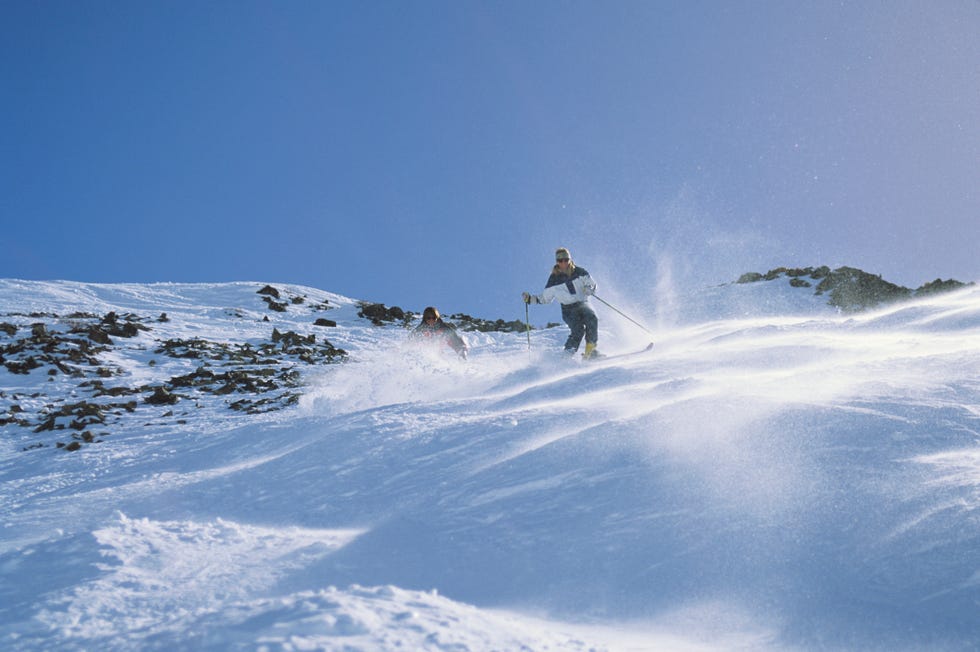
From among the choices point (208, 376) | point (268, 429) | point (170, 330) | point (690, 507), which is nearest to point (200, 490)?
point (268, 429)

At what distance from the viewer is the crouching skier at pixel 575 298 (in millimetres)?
11609

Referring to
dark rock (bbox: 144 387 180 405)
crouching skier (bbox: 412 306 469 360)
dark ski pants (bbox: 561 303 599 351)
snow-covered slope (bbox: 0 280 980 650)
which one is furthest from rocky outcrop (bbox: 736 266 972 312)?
dark rock (bbox: 144 387 180 405)

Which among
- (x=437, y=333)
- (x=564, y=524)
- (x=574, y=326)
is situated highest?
(x=437, y=333)

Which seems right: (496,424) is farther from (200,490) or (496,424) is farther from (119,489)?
(119,489)

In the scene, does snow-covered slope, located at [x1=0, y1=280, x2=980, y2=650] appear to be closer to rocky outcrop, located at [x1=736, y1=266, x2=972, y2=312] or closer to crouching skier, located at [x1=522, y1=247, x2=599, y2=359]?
crouching skier, located at [x1=522, y1=247, x2=599, y2=359]

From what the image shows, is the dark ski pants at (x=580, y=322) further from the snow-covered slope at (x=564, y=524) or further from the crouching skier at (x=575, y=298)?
the snow-covered slope at (x=564, y=524)

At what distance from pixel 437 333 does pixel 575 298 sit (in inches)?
127

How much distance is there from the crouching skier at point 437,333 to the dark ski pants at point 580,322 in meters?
2.47

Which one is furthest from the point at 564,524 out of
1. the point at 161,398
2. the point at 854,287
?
the point at 854,287

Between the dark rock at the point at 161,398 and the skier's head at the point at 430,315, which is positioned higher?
the skier's head at the point at 430,315

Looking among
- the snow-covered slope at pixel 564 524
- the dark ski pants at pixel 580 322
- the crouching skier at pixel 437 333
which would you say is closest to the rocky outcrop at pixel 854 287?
the dark ski pants at pixel 580 322

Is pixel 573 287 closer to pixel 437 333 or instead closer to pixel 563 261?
pixel 563 261

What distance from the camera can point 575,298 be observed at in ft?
38.1

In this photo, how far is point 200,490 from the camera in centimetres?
518
